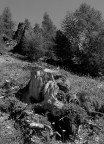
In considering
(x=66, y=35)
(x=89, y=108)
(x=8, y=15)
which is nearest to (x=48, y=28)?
(x=8, y=15)

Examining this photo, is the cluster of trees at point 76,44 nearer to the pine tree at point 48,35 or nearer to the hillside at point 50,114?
the pine tree at point 48,35

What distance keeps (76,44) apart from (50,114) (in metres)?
19.9

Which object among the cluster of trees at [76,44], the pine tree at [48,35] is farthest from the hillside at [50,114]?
the pine tree at [48,35]

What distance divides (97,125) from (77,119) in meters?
1.15

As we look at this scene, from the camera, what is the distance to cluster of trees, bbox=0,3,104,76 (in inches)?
1043

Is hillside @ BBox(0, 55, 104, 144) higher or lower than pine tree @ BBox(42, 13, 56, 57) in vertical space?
lower

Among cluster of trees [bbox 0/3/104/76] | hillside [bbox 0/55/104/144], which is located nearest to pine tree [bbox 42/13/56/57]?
cluster of trees [bbox 0/3/104/76]

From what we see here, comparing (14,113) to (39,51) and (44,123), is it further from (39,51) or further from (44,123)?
(39,51)

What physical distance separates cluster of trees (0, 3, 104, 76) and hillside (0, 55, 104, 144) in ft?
48.9

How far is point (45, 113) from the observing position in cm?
995

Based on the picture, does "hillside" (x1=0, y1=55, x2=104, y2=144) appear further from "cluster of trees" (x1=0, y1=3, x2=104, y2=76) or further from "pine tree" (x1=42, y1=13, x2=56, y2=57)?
"pine tree" (x1=42, y1=13, x2=56, y2=57)

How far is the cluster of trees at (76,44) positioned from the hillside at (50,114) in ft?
48.9

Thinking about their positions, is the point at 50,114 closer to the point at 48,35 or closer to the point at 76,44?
the point at 76,44

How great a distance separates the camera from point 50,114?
10016 mm
